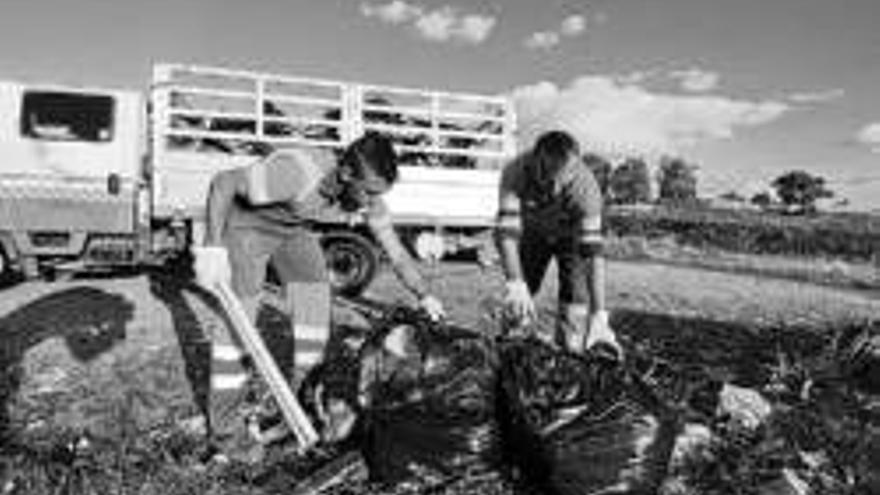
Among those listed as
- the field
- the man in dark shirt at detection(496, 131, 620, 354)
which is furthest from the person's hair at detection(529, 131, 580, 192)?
the field

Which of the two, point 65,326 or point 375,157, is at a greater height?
point 375,157

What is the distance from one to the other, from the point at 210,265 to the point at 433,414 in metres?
1.12

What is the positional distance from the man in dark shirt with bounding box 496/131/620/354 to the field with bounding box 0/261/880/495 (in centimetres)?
106

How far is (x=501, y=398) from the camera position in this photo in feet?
14.0

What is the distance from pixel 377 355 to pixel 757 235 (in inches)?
777

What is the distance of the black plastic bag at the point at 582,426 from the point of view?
3980 mm

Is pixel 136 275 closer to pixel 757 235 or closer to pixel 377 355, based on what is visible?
pixel 377 355

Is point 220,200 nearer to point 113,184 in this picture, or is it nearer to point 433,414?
point 433,414

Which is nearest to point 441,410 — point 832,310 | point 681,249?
point 832,310

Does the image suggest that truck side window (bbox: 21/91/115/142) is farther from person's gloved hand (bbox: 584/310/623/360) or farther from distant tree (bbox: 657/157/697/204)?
distant tree (bbox: 657/157/697/204)

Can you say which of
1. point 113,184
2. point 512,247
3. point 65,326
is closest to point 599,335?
point 512,247

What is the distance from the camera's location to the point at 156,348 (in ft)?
22.2

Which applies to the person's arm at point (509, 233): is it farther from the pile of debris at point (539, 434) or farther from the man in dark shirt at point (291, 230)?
the pile of debris at point (539, 434)

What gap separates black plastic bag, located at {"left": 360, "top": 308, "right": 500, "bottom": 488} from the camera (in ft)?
13.6
